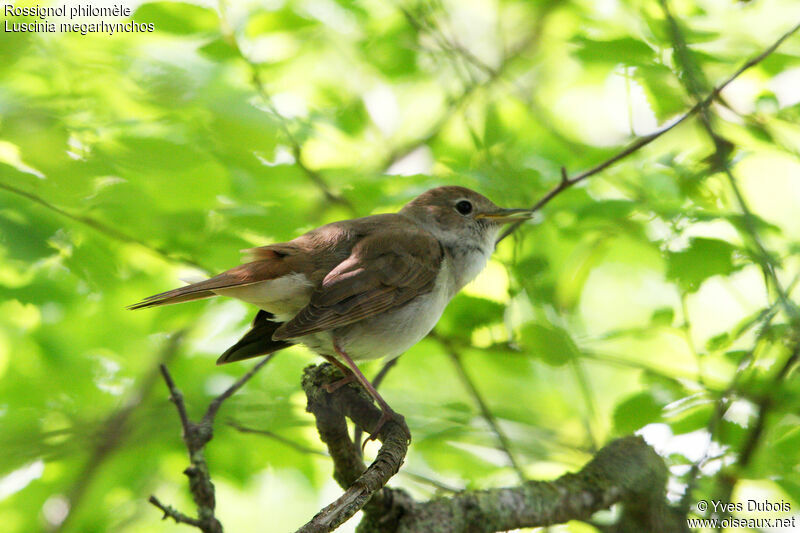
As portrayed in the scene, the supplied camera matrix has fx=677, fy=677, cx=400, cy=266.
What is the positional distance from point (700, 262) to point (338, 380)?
1.82 metres

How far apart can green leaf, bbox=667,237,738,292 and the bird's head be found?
4.57ft

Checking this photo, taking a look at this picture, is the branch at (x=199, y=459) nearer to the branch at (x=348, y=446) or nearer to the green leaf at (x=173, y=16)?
the branch at (x=348, y=446)

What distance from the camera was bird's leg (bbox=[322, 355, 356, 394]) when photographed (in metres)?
3.24

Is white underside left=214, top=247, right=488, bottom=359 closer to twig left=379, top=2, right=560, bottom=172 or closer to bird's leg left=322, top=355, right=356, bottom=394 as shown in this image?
bird's leg left=322, top=355, right=356, bottom=394

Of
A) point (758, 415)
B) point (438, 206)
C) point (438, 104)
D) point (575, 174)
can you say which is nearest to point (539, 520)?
point (758, 415)

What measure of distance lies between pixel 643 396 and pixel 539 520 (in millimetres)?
739

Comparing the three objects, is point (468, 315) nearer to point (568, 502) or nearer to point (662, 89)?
point (568, 502)

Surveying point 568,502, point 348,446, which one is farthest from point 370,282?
point 568,502

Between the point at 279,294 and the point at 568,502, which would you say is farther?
the point at 279,294

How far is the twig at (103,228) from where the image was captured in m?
2.51

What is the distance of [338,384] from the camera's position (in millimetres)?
3350

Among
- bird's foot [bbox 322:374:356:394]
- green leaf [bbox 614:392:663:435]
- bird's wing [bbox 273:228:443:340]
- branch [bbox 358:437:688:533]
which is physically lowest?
branch [bbox 358:437:688:533]

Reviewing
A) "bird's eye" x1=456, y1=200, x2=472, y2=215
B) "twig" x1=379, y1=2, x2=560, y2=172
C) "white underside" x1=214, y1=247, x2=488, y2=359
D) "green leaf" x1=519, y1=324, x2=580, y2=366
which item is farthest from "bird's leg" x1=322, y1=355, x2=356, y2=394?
"twig" x1=379, y1=2, x2=560, y2=172

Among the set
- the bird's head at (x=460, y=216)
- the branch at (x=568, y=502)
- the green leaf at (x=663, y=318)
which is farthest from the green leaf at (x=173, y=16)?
the green leaf at (x=663, y=318)
